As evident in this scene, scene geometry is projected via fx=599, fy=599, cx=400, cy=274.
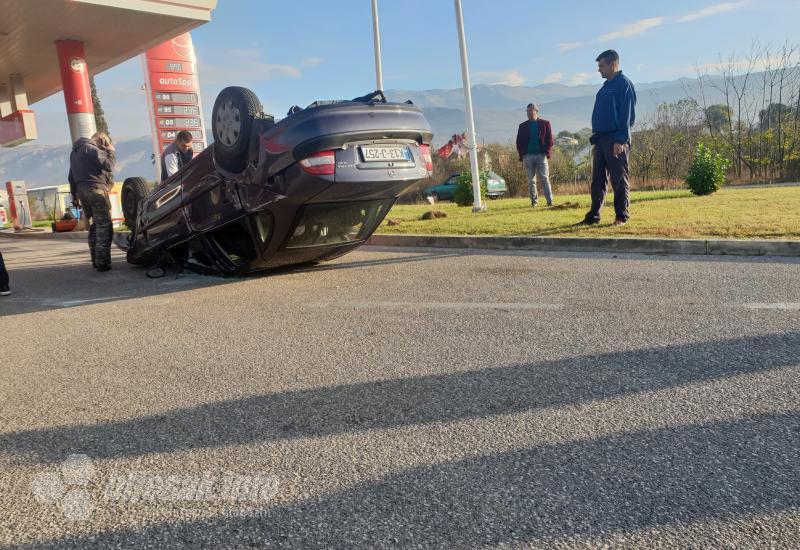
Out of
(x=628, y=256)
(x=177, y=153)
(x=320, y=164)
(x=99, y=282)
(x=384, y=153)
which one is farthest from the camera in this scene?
(x=177, y=153)

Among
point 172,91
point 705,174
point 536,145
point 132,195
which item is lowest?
point 705,174

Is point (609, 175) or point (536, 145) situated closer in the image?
point (609, 175)

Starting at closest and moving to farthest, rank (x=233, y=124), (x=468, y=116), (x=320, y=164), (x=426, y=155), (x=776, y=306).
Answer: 1. (x=776, y=306)
2. (x=320, y=164)
3. (x=233, y=124)
4. (x=426, y=155)
5. (x=468, y=116)

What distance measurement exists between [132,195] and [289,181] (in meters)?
4.14

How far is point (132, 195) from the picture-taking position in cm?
814

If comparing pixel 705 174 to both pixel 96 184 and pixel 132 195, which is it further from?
pixel 96 184

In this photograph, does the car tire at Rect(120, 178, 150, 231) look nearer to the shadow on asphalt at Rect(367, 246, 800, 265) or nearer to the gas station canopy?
the shadow on asphalt at Rect(367, 246, 800, 265)

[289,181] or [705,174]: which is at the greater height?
[289,181]

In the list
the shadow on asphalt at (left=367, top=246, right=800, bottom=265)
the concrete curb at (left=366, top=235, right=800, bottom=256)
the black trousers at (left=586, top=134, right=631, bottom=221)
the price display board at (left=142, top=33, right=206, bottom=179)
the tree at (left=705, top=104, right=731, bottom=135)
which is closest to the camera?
the shadow on asphalt at (left=367, top=246, right=800, bottom=265)

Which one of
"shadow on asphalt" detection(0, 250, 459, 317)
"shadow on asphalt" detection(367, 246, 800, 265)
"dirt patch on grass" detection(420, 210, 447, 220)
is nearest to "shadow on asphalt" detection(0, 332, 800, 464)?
"shadow on asphalt" detection(367, 246, 800, 265)

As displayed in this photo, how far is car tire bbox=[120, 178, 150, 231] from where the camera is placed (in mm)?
8008

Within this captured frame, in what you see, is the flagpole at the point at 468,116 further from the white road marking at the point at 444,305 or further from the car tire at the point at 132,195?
the white road marking at the point at 444,305

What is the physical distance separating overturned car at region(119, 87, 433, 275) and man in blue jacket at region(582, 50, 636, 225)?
3.10 meters

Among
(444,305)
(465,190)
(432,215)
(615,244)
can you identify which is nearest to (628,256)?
(615,244)
